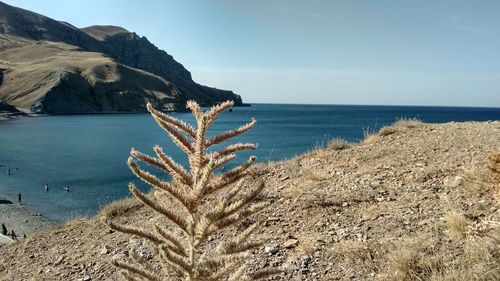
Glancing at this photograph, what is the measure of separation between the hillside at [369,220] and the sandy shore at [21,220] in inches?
651

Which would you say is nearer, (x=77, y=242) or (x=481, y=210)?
(x=481, y=210)

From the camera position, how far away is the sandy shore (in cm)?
2845

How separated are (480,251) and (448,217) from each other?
1.44 metres

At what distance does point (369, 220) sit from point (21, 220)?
29.5 meters

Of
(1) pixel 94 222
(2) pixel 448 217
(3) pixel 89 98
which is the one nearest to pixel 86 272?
(1) pixel 94 222

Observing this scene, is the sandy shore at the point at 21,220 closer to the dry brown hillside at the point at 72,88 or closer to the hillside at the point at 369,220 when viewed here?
the hillside at the point at 369,220

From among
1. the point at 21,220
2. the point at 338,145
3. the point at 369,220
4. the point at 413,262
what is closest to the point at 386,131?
the point at 338,145

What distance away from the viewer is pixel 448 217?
24.3ft

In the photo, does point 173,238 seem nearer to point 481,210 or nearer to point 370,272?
point 370,272

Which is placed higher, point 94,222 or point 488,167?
point 488,167

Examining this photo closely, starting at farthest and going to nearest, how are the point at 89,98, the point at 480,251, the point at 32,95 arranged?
1. the point at 89,98
2. the point at 32,95
3. the point at 480,251

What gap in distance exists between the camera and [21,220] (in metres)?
30.5

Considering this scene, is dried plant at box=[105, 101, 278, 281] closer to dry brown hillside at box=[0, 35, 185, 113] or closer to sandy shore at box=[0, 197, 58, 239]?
sandy shore at box=[0, 197, 58, 239]

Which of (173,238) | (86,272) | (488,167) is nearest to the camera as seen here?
(173,238)
